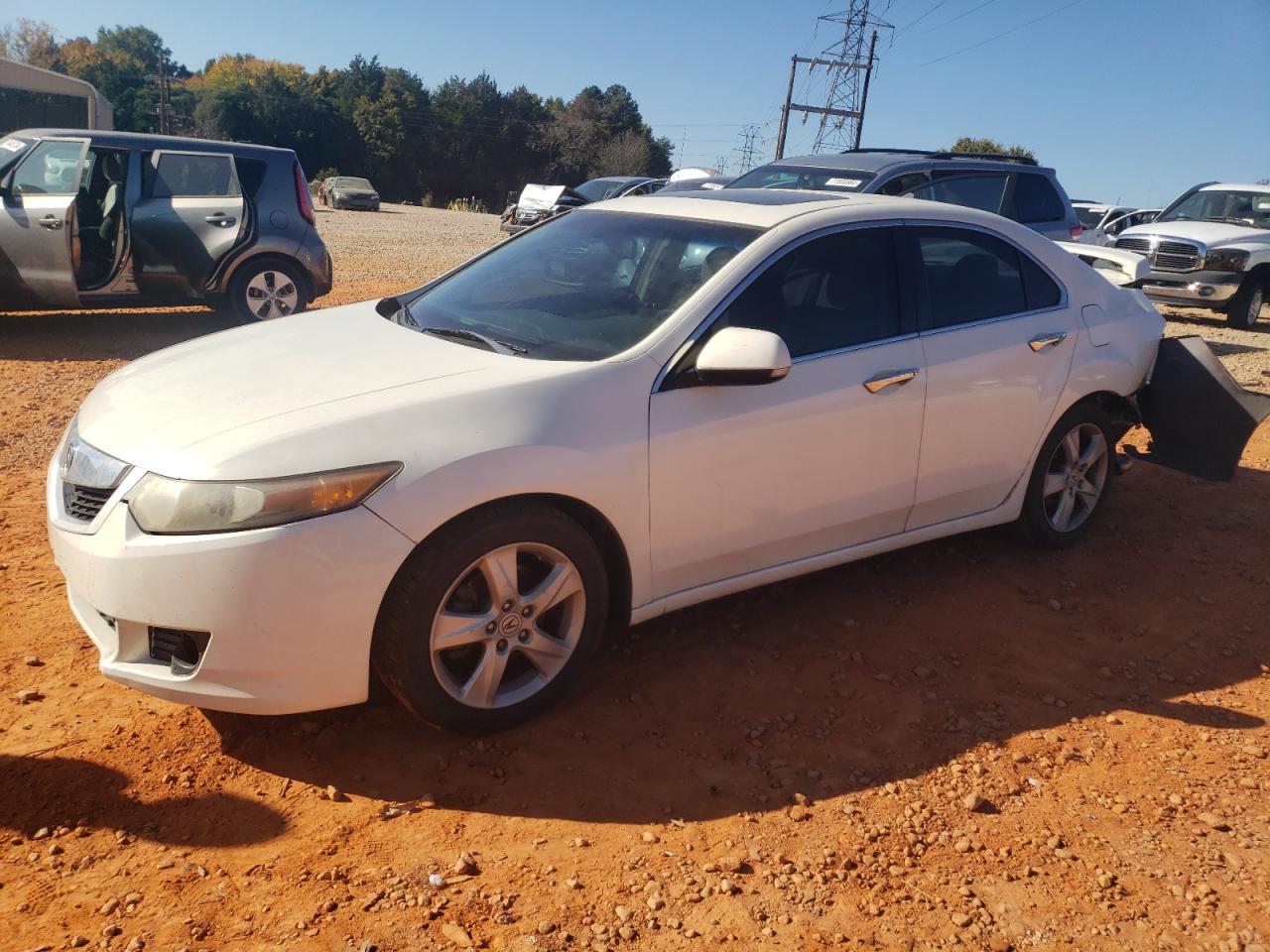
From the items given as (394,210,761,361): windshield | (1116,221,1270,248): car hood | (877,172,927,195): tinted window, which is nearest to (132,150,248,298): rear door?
(877,172,927,195): tinted window

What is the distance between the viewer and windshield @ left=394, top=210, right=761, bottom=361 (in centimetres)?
367

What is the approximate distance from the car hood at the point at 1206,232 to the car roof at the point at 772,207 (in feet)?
37.3

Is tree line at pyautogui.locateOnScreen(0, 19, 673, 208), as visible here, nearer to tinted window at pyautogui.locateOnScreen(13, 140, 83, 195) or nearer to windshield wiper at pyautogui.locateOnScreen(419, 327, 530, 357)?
tinted window at pyautogui.locateOnScreen(13, 140, 83, 195)

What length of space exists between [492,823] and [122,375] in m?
2.13

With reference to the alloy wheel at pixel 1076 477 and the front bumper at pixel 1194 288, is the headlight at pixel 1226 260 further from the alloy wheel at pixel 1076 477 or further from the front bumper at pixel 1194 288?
the alloy wheel at pixel 1076 477

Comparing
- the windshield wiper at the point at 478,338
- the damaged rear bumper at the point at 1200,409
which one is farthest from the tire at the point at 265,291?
the damaged rear bumper at the point at 1200,409

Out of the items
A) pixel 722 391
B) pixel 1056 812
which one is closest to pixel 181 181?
pixel 722 391

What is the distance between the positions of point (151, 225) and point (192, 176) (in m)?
0.69

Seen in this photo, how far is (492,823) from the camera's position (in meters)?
2.92

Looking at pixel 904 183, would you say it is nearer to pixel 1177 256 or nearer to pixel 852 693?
pixel 852 693

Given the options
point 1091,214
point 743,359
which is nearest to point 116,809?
point 743,359

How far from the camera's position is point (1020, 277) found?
469 centimetres

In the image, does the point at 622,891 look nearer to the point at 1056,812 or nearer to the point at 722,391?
the point at 1056,812

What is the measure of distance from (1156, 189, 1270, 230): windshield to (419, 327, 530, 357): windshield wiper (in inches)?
580
